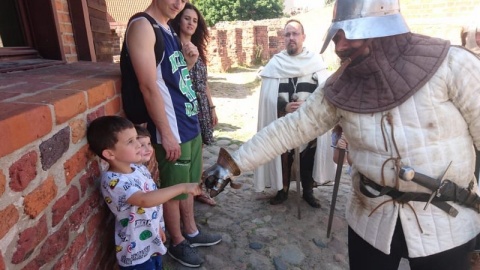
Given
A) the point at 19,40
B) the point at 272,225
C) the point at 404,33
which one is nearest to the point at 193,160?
the point at 272,225

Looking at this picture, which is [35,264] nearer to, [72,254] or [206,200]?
[72,254]

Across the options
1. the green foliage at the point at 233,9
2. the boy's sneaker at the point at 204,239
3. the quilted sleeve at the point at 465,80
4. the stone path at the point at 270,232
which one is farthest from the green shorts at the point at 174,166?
the green foliage at the point at 233,9

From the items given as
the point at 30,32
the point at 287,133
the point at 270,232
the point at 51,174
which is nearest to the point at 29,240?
the point at 51,174

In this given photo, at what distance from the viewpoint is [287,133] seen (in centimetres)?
168

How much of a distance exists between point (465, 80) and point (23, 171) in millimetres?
1539

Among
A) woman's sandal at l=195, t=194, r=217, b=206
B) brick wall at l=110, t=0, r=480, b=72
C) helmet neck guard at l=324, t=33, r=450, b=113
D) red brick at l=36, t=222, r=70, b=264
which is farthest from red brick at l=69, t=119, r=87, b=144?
brick wall at l=110, t=0, r=480, b=72

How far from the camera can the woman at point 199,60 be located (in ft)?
9.90

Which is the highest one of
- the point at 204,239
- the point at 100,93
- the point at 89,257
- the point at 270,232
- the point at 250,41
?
the point at 100,93

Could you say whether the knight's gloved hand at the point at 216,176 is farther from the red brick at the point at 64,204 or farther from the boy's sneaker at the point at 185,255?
the boy's sneaker at the point at 185,255

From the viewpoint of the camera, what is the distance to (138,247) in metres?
1.68

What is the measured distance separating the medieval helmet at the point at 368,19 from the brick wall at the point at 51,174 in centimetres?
113

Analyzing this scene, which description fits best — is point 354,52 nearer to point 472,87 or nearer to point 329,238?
point 472,87

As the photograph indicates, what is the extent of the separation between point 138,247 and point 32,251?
2.11 feet

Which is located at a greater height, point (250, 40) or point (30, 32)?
point (30, 32)
